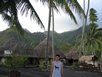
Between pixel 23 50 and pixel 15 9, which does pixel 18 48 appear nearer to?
pixel 23 50

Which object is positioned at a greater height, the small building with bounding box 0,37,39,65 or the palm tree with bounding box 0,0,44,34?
the palm tree with bounding box 0,0,44,34

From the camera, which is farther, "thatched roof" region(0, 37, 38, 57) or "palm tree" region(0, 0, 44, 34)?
"thatched roof" region(0, 37, 38, 57)

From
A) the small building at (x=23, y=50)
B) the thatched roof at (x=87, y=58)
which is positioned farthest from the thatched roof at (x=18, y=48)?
the thatched roof at (x=87, y=58)

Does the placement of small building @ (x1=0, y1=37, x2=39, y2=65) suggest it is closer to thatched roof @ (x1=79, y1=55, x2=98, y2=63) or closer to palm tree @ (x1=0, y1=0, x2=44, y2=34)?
thatched roof @ (x1=79, y1=55, x2=98, y2=63)

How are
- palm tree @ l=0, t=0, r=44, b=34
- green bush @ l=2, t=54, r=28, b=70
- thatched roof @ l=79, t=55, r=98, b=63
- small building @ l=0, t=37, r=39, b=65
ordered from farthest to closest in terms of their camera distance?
small building @ l=0, t=37, r=39, b=65
thatched roof @ l=79, t=55, r=98, b=63
palm tree @ l=0, t=0, r=44, b=34
green bush @ l=2, t=54, r=28, b=70

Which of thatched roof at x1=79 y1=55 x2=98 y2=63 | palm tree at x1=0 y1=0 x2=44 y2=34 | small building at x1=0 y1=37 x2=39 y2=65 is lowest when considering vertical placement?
thatched roof at x1=79 y1=55 x2=98 y2=63

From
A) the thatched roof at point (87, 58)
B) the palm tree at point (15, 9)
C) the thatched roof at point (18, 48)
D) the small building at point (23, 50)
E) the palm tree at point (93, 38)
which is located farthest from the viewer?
the palm tree at point (93, 38)

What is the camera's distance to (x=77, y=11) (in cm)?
990

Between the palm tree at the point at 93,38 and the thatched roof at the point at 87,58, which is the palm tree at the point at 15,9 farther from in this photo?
Answer: the palm tree at the point at 93,38

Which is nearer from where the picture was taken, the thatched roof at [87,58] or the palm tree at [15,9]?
the palm tree at [15,9]

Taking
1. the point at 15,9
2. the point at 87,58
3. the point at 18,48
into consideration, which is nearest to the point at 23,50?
the point at 18,48

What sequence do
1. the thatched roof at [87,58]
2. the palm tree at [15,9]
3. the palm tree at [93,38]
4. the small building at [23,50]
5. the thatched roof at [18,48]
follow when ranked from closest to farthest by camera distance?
the palm tree at [15,9], the thatched roof at [87,58], the small building at [23,50], the thatched roof at [18,48], the palm tree at [93,38]

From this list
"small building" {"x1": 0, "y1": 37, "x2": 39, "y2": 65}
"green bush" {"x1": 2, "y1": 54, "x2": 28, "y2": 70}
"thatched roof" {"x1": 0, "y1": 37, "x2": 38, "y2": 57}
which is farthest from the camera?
"thatched roof" {"x1": 0, "y1": 37, "x2": 38, "y2": 57}

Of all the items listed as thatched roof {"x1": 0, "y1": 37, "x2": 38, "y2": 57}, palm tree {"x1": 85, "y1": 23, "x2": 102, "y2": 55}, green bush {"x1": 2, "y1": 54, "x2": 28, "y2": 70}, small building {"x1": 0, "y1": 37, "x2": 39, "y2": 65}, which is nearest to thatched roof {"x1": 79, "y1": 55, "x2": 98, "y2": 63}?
small building {"x1": 0, "y1": 37, "x2": 39, "y2": 65}
